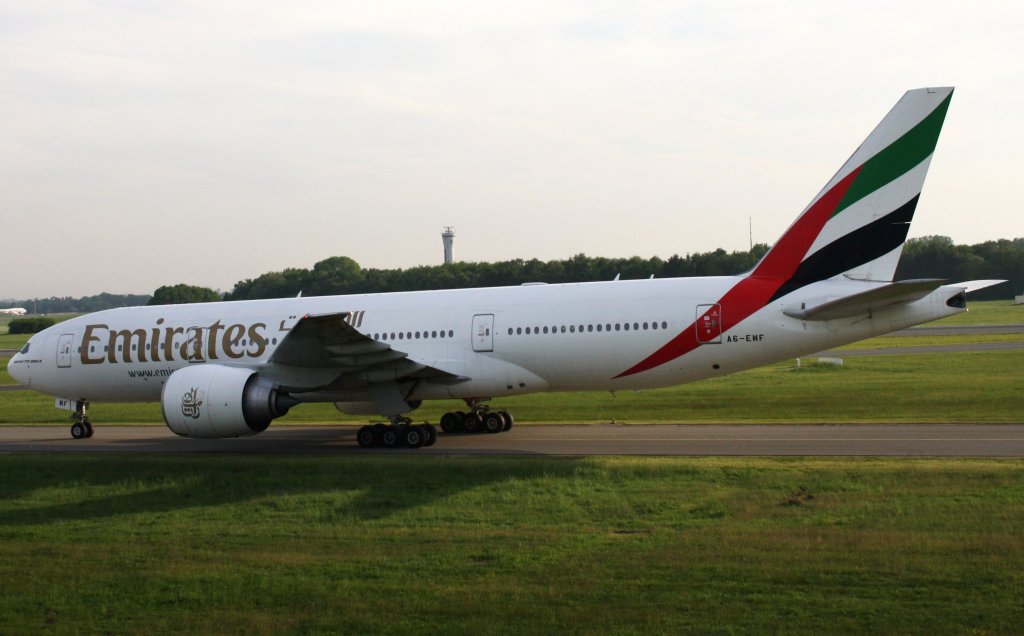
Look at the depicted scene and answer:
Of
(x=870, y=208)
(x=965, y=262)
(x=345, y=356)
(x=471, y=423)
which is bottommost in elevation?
(x=471, y=423)

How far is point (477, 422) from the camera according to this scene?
24.4m

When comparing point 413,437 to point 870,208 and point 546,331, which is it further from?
point 870,208

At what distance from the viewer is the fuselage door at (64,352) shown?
2583 cm

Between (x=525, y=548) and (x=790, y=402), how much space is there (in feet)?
54.7

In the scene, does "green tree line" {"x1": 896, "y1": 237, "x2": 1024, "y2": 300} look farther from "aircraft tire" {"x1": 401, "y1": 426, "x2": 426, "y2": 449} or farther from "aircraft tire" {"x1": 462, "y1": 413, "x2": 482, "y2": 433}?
"aircraft tire" {"x1": 401, "y1": 426, "x2": 426, "y2": 449}

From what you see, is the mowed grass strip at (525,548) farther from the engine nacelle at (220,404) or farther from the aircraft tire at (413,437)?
the aircraft tire at (413,437)

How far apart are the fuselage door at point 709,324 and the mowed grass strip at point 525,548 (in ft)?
11.9

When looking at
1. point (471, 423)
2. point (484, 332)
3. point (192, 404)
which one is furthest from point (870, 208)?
point (192, 404)

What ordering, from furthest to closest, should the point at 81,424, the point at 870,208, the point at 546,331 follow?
the point at 81,424, the point at 546,331, the point at 870,208

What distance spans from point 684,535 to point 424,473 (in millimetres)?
5736

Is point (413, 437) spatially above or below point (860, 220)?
below

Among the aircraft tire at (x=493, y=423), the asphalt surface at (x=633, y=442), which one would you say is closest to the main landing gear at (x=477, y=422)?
the aircraft tire at (x=493, y=423)

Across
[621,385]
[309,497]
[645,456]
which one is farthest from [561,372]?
[309,497]

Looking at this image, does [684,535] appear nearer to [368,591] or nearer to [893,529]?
[893,529]
